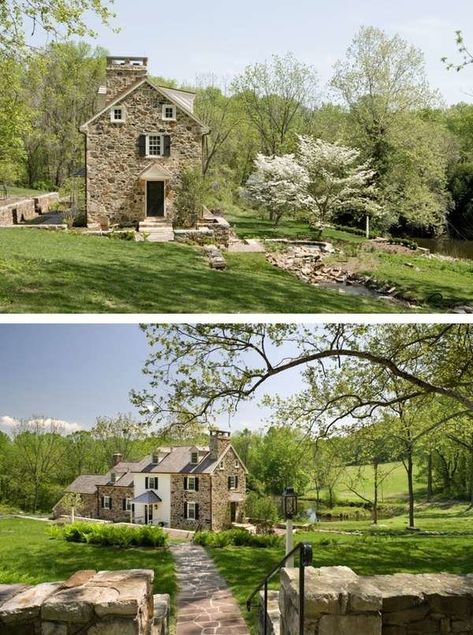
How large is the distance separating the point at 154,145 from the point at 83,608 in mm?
8993

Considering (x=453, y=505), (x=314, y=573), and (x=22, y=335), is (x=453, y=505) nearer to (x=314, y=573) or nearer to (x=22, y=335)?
(x=22, y=335)

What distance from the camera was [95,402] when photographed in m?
12.0

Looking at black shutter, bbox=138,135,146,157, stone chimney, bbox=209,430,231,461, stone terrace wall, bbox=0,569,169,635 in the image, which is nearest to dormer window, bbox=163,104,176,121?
black shutter, bbox=138,135,146,157

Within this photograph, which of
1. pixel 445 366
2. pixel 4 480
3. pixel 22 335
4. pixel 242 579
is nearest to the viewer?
pixel 445 366

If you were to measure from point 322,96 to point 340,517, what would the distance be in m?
8.68

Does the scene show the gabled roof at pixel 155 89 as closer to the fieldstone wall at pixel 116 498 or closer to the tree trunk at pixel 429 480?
the fieldstone wall at pixel 116 498

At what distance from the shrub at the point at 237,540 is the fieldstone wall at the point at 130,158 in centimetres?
506

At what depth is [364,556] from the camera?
8.68 meters

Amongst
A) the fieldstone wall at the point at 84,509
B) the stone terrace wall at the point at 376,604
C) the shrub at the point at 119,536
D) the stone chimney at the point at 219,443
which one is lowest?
the fieldstone wall at the point at 84,509

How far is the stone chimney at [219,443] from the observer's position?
37.7 ft

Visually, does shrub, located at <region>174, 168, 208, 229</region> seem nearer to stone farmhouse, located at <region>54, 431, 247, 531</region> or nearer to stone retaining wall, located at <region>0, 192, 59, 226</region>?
stone retaining wall, located at <region>0, 192, 59, 226</region>

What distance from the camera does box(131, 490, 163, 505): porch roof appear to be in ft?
40.9

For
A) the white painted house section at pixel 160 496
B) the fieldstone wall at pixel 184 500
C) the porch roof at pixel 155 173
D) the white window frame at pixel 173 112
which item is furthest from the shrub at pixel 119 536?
the white window frame at pixel 173 112

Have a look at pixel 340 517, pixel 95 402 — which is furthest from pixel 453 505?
pixel 95 402
